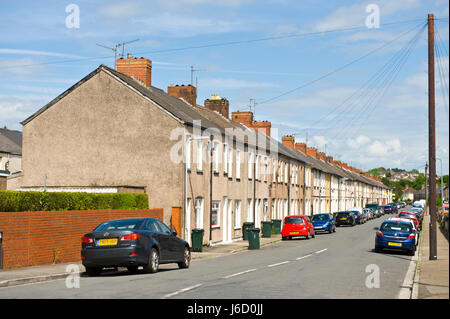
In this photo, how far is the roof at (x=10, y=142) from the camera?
5497 cm

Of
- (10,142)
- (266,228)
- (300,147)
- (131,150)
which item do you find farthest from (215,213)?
(300,147)

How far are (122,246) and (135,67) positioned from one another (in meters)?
21.2

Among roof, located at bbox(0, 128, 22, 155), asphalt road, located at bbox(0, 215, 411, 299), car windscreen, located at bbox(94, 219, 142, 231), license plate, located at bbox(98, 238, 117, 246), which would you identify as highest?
roof, located at bbox(0, 128, 22, 155)

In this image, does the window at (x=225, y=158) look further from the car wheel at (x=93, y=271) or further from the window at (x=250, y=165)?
the car wheel at (x=93, y=271)

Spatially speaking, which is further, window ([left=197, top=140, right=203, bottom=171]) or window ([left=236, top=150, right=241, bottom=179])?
window ([left=236, top=150, right=241, bottom=179])

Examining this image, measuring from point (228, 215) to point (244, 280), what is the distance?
2335 cm

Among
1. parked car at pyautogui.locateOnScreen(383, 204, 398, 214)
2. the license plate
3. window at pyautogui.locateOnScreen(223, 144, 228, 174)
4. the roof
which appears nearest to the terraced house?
window at pyautogui.locateOnScreen(223, 144, 228, 174)

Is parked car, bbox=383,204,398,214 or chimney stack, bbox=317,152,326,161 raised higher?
chimney stack, bbox=317,152,326,161

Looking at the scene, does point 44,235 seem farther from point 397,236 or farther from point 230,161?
point 230,161

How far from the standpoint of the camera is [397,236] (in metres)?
27.6

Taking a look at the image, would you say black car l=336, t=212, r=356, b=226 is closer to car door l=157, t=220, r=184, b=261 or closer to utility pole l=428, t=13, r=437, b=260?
utility pole l=428, t=13, r=437, b=260

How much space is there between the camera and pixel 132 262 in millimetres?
16141

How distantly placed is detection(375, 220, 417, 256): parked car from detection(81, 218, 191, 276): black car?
13709 millimetres

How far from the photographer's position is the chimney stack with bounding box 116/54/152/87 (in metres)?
35.7
